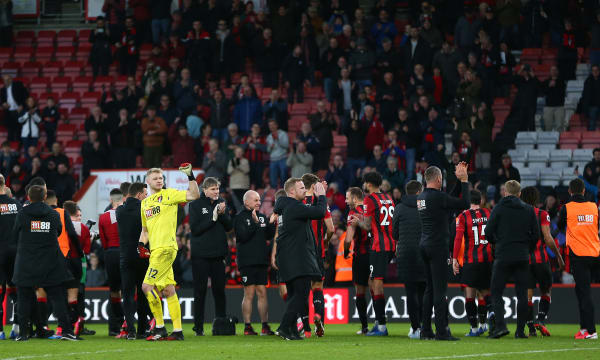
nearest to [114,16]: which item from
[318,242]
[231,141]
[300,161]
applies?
[231,141]

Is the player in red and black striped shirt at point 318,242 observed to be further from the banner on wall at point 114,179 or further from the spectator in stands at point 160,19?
the spectator in stands at point 160,19

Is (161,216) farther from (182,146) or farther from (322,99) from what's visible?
(322,99)

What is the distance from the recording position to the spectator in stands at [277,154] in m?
24.3

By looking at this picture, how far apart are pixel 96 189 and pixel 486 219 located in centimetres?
1333

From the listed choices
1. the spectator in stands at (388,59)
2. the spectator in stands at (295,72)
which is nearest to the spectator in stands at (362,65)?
the spectator in stands at (388,59)

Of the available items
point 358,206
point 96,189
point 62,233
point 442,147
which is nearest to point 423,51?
point 442,147

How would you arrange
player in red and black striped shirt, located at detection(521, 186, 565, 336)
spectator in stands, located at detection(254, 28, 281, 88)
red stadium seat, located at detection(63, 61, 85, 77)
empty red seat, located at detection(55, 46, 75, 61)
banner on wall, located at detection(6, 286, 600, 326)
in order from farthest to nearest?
empty red seat, located at detection(55, 46, 75, 61), red stadium seat, located at detection(63, 61, 85, 77), spectator in stands, located at detection(254, 28, 281, 88), banner on wall, located at detection(6, 286, 600, 326), player in red and black striped shirt, located at detection(521, 186, 565, 336)

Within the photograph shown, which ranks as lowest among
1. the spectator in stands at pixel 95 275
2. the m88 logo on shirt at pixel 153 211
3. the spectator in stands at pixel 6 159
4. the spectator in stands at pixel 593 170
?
the spectator in stands at pixel 95 275

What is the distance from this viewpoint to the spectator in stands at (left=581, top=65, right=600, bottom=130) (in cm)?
2358

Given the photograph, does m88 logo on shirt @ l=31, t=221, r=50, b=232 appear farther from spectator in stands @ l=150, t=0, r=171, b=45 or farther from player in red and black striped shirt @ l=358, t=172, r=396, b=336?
spectator in stands @ l=150, t=0, r=171, b=45

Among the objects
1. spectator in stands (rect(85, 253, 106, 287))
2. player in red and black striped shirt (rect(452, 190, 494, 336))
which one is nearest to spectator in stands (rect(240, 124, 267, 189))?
spectator in stands (rect(85, 253, 106, 287))

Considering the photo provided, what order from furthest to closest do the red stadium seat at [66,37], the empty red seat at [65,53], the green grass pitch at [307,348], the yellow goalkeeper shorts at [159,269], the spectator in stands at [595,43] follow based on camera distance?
the red stadium seat at [66,37] < the empty red seat at [65,53] < the spectator in stands at [595,43] < the yellow goalkeeper shorts at [159,269] < the green grass pitch at [307,348]

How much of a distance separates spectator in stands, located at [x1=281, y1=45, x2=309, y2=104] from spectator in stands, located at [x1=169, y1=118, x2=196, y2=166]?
9.65 ft

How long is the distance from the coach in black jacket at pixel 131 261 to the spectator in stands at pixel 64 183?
11.1m
